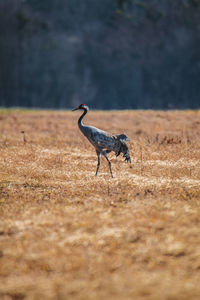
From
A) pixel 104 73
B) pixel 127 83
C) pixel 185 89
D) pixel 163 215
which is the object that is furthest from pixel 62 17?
pixel 163 215

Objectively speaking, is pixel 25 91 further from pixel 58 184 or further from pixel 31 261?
pixel 31 261

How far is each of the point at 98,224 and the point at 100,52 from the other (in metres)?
38.0

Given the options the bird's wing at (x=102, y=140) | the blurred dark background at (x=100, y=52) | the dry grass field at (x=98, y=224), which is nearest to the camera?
the dry grass field at (x=98, y=224)

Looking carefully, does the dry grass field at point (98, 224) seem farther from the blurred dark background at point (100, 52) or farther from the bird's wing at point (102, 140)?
the blurred dark background at point (100, 52)

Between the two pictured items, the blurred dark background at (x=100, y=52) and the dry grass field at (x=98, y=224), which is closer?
the dry grass field at (x=98, y=224)

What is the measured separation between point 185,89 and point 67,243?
38.6 m

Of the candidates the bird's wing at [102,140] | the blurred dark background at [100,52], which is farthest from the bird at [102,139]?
the blurred dark background at [100,52]

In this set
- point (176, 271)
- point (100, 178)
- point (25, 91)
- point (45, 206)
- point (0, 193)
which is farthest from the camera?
point (25, 91)

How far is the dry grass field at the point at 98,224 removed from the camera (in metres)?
4.08

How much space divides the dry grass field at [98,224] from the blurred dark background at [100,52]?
→ 1173 inches

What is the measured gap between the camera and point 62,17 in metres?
41.1

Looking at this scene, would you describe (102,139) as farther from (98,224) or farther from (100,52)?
(100,52)

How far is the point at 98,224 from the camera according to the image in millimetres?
5684

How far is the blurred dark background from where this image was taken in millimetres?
40500
